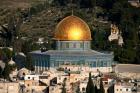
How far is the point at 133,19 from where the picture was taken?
80.4 m

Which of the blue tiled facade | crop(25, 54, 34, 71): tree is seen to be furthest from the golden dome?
crop(25, 54, 34, 71): tree

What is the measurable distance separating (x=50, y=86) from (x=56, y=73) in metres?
3.71

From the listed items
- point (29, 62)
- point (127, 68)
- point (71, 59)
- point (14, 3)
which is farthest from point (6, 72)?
point (14, 3)

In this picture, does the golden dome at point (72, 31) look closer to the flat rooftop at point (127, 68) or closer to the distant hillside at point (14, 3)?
the flat rooftop at point (127, 68)

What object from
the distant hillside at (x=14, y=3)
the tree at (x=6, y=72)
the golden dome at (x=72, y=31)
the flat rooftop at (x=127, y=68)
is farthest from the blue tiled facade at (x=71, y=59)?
the distant hillside at (x=14, y=3)

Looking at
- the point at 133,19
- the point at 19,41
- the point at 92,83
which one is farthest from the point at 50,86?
the point at 133,19

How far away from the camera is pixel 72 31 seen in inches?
2346

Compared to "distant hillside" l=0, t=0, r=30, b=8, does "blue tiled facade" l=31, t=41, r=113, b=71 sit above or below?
above

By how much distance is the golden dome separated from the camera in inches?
2346

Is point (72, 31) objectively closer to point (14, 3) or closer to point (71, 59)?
point (71, 59)

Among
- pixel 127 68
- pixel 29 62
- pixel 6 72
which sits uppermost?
pixel 6 72

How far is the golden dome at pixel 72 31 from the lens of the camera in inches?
2346

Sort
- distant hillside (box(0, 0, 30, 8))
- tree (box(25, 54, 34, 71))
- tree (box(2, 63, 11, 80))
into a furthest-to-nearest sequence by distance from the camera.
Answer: distant hillside (box(0, 0, 30, 8)), tree (box(25, 54, 34, 71)), tree (box(2, 63, 11, 80))

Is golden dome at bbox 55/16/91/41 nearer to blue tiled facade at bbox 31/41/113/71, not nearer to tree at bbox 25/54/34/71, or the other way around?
blue tiled facade at bbox 31/41/113/71
